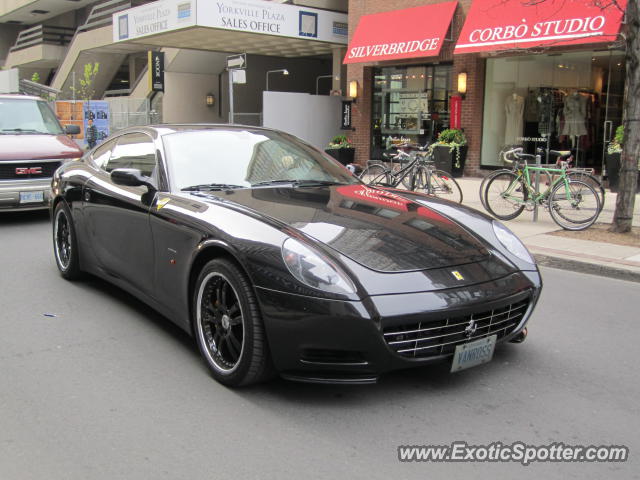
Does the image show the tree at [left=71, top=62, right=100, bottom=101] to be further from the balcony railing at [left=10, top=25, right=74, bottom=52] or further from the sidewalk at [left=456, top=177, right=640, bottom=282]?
the sidewalk at [left=456, top=177, right=640, bottom=282]

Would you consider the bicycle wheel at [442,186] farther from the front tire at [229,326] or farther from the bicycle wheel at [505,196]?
the front tire at [229,326]

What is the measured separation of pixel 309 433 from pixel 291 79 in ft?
85.1

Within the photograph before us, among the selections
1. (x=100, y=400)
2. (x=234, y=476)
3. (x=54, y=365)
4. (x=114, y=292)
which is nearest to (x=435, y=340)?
(x=234, y=476)

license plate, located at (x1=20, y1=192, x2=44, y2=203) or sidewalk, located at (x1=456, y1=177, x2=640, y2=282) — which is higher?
license plate, located at (x1=20, y1=192, x2=44, y2=203)

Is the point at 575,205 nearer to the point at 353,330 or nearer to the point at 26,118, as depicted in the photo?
the point at 353,330

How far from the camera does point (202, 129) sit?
521cm

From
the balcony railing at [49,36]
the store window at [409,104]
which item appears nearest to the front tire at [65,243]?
the store window at [409,104]

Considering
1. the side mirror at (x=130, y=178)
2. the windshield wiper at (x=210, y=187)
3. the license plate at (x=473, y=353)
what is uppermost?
the side mirror at (x=130, y=178)

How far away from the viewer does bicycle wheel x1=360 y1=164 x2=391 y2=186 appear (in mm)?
12664

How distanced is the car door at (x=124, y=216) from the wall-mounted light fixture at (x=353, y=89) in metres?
14.9

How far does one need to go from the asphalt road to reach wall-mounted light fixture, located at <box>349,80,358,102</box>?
15753 millimetres

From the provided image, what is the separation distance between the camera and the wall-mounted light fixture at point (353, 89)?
65.8 ft

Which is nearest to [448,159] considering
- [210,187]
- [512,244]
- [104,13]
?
[512,244]

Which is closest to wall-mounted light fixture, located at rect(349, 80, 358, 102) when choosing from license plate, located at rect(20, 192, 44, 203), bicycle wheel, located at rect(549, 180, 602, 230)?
bicycle wheel, located at rect(549, 180, 602, 230)
